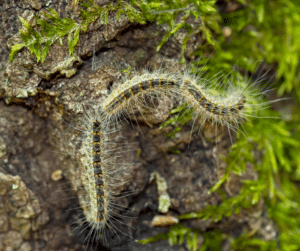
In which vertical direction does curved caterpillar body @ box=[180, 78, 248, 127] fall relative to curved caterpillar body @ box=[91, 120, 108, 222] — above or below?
above

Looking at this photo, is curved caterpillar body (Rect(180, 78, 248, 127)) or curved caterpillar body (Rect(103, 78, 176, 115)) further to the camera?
curved caterpillar body (Rect(180, 78, 248, 127))

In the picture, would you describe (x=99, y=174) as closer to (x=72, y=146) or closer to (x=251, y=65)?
(x=72, y=146)

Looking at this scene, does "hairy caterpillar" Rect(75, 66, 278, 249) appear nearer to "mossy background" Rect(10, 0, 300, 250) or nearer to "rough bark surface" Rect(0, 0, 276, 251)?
"rough bark surface" Rect(0, 0, 276, 251)

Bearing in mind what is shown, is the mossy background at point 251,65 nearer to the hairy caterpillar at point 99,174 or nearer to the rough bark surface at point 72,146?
the rough bark surface at point 72,146

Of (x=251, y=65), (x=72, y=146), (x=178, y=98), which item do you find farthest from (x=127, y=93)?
(x=251, y=65)

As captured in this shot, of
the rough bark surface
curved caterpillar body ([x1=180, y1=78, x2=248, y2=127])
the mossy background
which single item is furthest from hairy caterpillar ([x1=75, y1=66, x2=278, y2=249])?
the mossy background

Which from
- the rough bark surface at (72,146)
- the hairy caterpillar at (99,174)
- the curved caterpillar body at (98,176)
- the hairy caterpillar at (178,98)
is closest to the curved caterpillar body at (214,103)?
the hairy caterpillar at (178,98)

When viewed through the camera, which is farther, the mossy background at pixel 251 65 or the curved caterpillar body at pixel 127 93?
the mossy background at pixel 251 65
